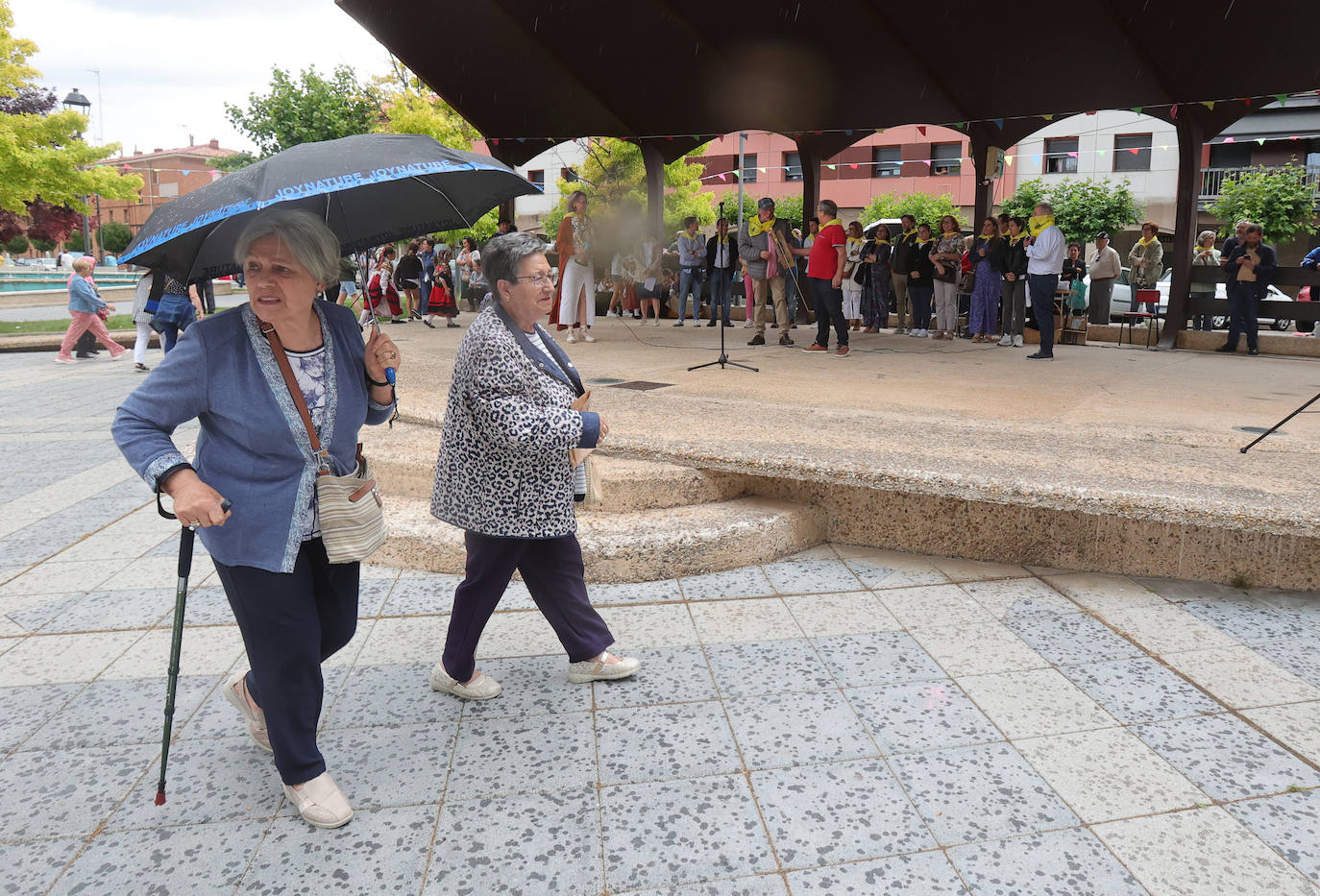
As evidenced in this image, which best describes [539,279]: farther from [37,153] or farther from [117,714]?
[37,153]

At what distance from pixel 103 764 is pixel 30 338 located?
15.7m

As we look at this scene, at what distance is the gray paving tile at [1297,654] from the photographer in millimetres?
3328

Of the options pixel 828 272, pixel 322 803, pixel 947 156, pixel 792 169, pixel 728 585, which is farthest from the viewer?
pixel 792 169

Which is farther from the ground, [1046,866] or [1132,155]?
[1132,155]

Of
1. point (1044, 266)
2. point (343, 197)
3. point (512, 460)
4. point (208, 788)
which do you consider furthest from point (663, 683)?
point (1044, 266)

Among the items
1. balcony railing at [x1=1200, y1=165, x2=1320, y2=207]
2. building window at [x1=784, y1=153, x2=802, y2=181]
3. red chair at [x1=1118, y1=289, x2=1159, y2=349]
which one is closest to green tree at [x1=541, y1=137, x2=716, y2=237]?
building window at [x1=784, y1=153, x2=802, y2=181]

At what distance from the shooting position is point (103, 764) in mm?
2758

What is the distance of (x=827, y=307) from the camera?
33.2 ft

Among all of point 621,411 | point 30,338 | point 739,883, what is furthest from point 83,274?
point 739,883

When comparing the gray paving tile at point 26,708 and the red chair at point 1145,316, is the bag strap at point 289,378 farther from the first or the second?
the red chair at point 1145,316

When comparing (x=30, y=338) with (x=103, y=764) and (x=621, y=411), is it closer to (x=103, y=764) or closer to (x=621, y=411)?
(x=621, y=411)

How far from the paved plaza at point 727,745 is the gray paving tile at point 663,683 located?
2cm

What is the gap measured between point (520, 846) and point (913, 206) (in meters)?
37.8

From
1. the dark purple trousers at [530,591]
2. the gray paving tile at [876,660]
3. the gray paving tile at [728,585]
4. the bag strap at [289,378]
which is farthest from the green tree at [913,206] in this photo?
the bag strap at [289,378]
